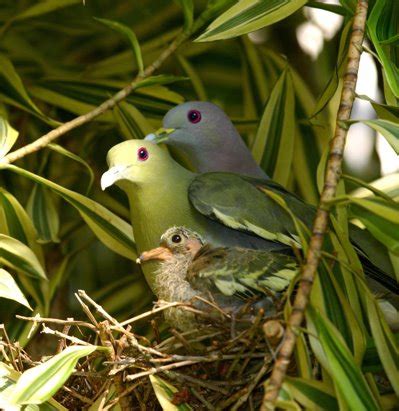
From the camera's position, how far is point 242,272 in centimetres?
182

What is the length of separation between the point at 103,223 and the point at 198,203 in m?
0.28

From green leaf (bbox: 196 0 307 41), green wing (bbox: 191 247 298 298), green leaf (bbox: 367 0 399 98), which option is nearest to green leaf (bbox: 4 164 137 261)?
green wing (bbox: 191 247 298 298)

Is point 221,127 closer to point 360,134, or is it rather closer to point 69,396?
point 69,396

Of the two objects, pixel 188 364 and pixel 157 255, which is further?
pixel 157 255

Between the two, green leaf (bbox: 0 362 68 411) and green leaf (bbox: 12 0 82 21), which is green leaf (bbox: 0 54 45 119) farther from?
green leaf (bbox: 0 362 68 411)

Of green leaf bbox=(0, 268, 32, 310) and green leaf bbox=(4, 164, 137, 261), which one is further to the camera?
green leaf bbox=(4, 164, 137, 261)

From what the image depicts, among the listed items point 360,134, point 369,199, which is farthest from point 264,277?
point 360,134

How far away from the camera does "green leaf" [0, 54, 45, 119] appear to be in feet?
7.74

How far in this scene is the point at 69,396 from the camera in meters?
1.97

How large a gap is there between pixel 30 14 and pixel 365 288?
1205 millimetres

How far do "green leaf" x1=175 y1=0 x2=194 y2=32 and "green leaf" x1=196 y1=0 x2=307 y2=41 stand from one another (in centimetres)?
21

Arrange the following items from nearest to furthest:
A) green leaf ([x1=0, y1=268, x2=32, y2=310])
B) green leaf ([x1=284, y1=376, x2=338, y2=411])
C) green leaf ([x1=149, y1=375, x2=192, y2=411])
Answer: green leaf ([x1=284, y1=376, x2=338, y2=411]) < green leaf ([x1=149, y1=375, x2=192, y2=411]) < green leaf ([x1=0, y1=268, x2=32, y2=310])

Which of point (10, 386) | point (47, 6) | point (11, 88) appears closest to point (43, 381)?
point (10, 386)

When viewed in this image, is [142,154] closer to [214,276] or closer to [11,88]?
[214,276]
